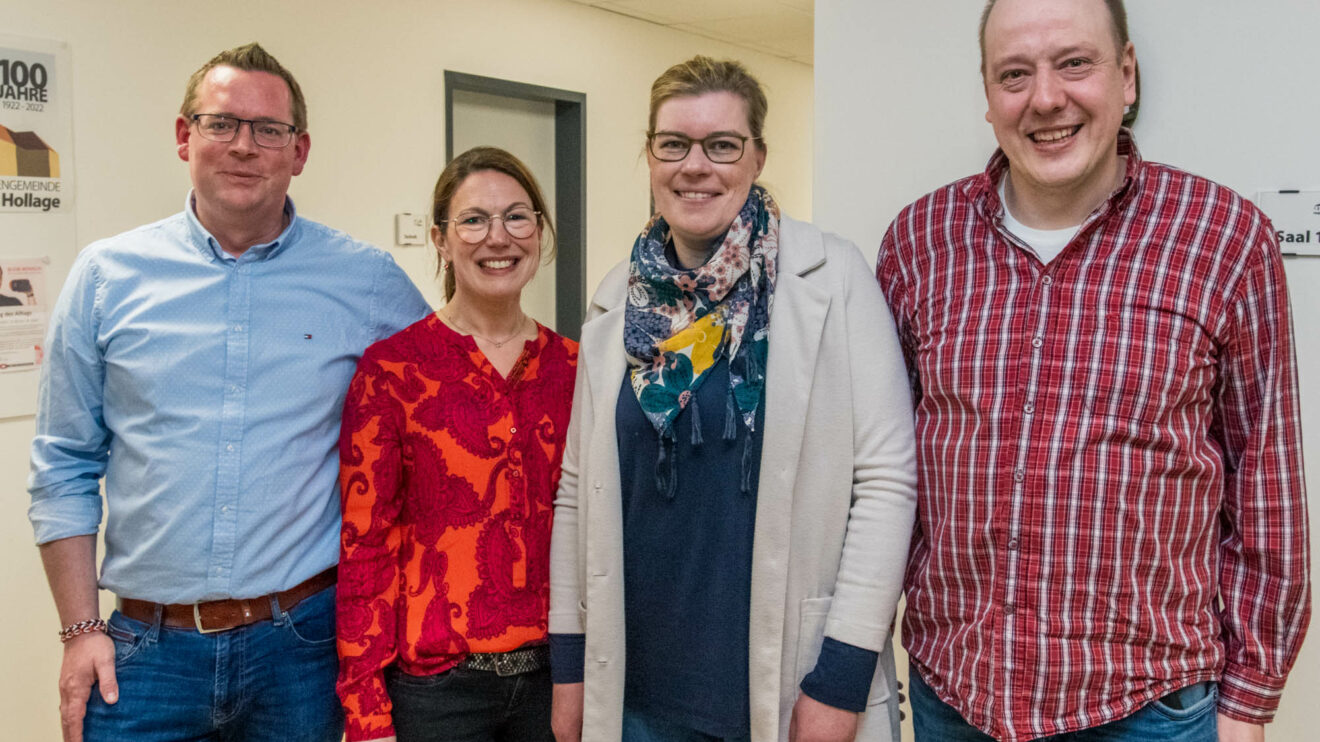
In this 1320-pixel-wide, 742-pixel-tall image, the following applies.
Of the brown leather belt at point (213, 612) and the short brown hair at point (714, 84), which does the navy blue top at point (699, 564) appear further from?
the brown leather belt at point (213, 612)

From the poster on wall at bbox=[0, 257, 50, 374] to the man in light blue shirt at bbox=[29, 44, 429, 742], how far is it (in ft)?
5.01

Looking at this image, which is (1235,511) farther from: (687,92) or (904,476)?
(687,92)

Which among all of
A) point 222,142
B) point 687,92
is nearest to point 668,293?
point 687,92

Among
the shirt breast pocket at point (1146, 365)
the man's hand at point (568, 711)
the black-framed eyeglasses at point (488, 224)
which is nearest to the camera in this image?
the shirt breast pocket at point (1146, 365)

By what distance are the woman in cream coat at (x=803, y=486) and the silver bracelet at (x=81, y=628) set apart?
846 millimetres

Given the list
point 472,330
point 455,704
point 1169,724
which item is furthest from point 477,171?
point 1169,724

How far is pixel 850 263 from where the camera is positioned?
4.89 ft

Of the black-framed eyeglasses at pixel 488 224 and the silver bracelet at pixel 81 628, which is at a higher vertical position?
the black-framed eyeglasses at pixel 488 224

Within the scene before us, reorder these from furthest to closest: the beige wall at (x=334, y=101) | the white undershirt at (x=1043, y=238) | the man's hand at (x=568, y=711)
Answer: the beige wall at (x=334, y=101), the man's hand at (x=568, y=711), the white undershirt at (x=1043, y=238)

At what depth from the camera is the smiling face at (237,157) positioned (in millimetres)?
1707

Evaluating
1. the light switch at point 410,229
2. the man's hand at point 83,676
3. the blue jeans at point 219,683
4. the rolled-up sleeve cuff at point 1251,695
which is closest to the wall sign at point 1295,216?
the rolled-up sleeve cuff at point 1251,695

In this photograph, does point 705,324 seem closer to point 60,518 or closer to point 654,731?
point 654,731

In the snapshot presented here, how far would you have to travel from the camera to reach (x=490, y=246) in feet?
5.58

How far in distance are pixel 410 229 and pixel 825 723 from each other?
3.39 meters
